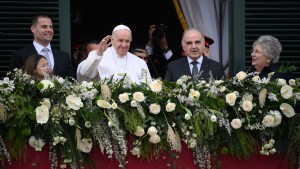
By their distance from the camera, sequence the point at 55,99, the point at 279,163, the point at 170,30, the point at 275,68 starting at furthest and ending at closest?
the point at 170,30, the point at 275,68, the point at 279,163, the point at 55,99

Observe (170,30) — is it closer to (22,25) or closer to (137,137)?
(22,25)

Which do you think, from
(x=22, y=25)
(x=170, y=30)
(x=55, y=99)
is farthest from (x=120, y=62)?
(x=170, y=30)

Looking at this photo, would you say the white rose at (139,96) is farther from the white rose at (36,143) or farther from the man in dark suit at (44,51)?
the man in dark suit at (44,51)

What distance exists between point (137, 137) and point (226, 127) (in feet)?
2.18

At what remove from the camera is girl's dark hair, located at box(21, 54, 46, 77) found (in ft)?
24.2

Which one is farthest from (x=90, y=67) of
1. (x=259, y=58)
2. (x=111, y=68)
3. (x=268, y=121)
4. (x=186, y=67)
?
(x=268, y=121)

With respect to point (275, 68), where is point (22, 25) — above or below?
above

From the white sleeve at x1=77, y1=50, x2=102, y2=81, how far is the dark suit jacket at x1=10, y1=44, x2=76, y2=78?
18cm

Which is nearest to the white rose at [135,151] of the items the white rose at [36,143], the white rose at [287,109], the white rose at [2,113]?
the white rose at [36,143]

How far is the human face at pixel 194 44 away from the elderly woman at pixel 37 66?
4.37ft

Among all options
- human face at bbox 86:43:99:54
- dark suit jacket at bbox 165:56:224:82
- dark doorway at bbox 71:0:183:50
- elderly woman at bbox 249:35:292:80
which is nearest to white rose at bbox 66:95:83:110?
dark suit jacket at bbox 165:56:224:82

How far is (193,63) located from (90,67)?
96 cm

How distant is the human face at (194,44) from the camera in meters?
7.97

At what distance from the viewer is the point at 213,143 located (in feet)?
22.2
